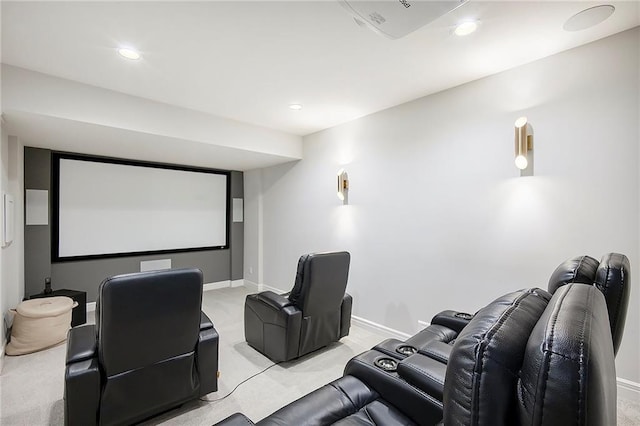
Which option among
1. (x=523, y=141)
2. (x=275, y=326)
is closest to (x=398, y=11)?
(x=523, y=141)

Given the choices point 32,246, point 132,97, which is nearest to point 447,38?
point 132,97

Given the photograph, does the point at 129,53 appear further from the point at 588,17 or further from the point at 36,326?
the point at 588,17

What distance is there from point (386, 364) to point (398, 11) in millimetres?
1846

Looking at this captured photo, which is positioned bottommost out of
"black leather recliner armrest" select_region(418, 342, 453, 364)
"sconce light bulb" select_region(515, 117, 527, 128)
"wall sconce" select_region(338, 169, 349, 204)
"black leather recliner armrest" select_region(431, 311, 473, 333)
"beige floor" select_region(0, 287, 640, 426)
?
"beige floor" select_region(0, 287, 640, 426)

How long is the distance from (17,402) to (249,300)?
1.87 m

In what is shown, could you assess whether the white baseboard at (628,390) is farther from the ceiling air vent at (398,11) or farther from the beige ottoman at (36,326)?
the beige ottoman at (36,326)

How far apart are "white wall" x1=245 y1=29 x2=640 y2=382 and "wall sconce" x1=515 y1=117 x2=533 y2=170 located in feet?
0.18

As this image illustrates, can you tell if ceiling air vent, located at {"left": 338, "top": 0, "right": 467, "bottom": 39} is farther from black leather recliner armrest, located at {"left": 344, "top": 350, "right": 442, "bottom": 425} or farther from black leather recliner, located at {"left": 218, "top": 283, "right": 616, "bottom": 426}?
black leather recliner armrest, located at {"left": 344, "top": 350, "right": 442, "bottom": 425}

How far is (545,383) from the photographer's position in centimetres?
52

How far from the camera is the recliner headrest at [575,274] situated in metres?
1.39

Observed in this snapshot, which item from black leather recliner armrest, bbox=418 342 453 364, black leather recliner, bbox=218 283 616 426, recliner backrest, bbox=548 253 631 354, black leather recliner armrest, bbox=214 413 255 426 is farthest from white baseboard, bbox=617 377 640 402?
black leather recliner armrest, bbox=214 413 255 426

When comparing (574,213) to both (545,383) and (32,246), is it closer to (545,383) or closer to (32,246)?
(545,383)

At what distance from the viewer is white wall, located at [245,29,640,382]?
2.16m

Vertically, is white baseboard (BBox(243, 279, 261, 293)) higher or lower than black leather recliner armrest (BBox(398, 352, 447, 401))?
lower
